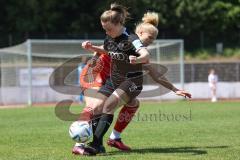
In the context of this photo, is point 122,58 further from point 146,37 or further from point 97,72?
point 97,72

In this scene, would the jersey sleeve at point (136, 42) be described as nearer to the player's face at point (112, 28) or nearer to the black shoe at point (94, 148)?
the player's face at point (112, 28)

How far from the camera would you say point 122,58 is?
7.89m

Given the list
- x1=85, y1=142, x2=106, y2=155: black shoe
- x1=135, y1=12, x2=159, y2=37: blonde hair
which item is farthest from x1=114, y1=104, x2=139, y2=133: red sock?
x1=135, y1=12, x2=159, y2=37: blonde hair

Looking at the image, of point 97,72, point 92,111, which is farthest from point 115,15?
point 92,111

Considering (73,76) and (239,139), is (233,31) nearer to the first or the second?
(73,76)

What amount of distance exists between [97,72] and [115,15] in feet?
3.76

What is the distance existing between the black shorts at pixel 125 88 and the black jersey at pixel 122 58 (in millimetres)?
54

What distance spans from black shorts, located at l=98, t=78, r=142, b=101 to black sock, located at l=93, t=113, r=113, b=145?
0.31 metres

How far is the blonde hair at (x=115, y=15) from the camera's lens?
772 cm

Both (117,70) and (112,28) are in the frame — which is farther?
(117,70)

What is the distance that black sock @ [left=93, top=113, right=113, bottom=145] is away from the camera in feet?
25.8

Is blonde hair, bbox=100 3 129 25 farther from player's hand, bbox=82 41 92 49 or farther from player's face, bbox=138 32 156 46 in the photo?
player's face, bbox=138 32 156 46

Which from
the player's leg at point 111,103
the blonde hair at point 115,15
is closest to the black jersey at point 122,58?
the player's leg at point 111,103

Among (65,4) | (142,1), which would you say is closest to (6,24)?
(65,4)
